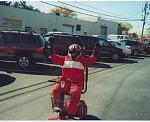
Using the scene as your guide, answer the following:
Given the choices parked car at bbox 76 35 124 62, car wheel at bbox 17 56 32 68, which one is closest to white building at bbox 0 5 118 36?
parked car at bbox 76 35 124 62

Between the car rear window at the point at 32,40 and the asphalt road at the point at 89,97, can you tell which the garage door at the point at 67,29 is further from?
the asphalt road at the point at 89,97

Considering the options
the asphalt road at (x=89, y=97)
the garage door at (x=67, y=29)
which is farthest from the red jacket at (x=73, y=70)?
the garage door at (x=67, y=29)

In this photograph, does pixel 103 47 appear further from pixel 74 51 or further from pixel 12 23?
pixel 12 23

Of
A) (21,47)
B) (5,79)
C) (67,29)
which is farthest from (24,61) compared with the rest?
(67,29)

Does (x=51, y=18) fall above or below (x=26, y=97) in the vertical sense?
above

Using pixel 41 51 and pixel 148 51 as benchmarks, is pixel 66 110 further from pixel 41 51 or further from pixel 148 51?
pixel 148 51

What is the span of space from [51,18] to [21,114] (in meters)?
34.6

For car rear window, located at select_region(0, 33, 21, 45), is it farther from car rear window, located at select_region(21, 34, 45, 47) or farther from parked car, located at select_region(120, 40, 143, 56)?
parked car, located at select_region(120, 40, 143, 56)

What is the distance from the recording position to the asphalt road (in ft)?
21.0

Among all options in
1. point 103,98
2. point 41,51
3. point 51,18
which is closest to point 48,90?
point 103,98

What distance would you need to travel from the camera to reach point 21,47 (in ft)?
44.2

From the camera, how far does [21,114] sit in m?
6.24

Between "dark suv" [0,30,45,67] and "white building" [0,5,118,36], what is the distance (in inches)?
759

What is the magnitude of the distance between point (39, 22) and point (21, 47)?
2497 cm
